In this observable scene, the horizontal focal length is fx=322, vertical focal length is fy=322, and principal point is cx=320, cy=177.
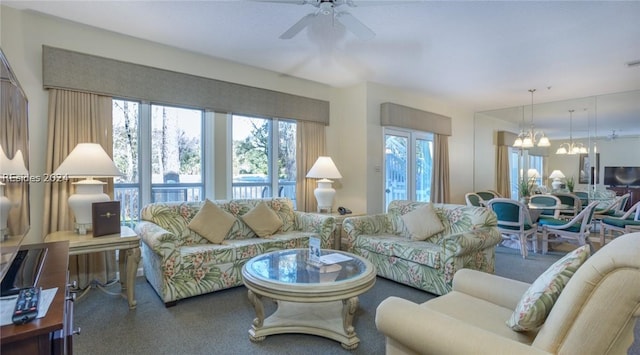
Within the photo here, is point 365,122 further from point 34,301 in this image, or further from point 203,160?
point 34,301

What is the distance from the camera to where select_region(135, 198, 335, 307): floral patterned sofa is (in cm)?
275

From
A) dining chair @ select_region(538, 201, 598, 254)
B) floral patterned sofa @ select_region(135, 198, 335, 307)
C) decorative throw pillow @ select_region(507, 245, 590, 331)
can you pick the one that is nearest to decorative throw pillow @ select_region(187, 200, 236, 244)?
floral patterned sofa @ select_region(135, 198, 335, 307)

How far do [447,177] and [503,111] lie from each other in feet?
6.80

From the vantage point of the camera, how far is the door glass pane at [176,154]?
12.3ft

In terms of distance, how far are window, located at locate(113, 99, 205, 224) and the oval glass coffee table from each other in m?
1.85

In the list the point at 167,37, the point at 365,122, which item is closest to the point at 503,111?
the point at 365,122

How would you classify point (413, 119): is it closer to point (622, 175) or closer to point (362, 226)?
point (362, 226)

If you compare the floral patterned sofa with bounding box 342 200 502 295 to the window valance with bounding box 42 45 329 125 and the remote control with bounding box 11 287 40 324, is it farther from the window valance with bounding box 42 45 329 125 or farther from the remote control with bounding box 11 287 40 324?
the remote control with bounding box 11 287 40 324

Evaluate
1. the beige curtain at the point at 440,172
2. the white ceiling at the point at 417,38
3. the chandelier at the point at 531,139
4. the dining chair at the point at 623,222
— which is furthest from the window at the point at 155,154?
the dining chair at the point at 623,222

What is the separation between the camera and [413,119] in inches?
222

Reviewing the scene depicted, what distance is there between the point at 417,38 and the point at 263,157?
249cm

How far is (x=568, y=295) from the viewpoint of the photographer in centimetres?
112

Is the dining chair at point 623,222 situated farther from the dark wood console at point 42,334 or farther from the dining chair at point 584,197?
the dark wood console at point 42,334

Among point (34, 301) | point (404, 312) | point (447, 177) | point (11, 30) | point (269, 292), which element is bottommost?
point (269, 292)
